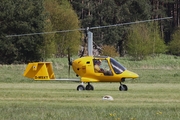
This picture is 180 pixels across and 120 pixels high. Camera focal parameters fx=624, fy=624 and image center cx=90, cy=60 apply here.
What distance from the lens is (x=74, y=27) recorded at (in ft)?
264

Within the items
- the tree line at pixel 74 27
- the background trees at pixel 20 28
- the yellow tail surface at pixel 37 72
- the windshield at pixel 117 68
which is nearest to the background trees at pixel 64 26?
the tree line at pixel 74 27

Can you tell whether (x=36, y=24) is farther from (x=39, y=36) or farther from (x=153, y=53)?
(x=153, y=53)

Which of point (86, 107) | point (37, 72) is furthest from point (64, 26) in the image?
point (86, 107)

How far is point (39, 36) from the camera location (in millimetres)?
68812

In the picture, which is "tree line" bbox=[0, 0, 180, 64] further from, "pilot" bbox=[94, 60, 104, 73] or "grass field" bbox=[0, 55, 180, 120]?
"grass field" bbox=[0, 55, 180, 120]

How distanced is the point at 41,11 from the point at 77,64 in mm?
40921

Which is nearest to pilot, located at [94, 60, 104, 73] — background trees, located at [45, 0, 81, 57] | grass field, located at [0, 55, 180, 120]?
grass field, located at [0, 55, 180, 120]

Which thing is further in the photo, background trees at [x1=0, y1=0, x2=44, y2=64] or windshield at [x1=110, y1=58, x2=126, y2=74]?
background trees at [x1=0, y1=0, x2=44, y2=64]

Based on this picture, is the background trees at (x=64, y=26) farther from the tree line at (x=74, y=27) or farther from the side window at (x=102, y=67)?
the side window at (x=102, y=67)

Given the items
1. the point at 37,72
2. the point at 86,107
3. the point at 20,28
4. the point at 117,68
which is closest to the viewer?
the point at 86,107

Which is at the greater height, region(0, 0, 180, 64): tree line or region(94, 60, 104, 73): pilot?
region(0, 0, 180, 64): tree line

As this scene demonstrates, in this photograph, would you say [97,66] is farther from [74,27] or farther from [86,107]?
[74,27]

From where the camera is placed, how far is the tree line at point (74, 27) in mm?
69125

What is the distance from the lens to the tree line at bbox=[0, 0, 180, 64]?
69125 millimetres
